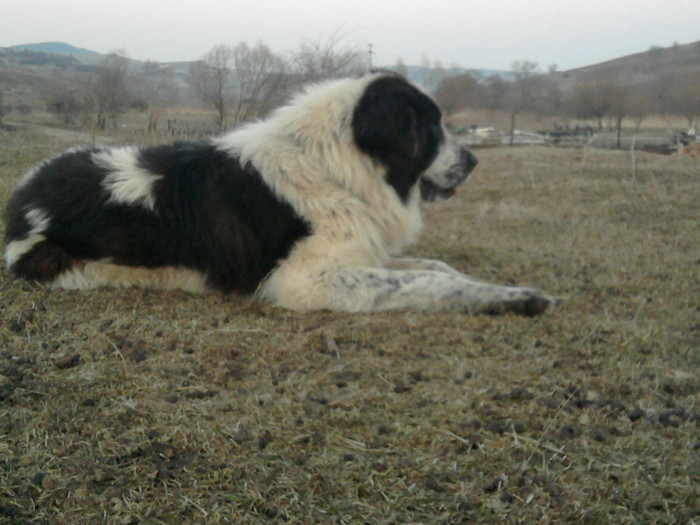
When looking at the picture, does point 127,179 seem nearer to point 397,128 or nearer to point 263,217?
point 263,217

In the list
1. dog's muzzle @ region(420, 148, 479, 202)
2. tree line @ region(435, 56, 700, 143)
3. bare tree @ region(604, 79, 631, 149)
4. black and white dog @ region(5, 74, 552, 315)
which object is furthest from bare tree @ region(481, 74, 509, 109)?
black and white dog @ region(5, 74, 552, 315)

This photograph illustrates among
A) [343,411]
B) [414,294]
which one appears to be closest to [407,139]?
[414,294]

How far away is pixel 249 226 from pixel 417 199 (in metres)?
1.18

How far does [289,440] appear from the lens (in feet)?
6.79

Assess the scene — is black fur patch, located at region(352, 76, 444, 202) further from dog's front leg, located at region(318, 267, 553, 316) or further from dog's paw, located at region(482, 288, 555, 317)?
dog's paw, located at region(482, 288, 555, 317)

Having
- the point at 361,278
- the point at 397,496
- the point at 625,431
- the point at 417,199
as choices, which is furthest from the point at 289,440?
the point at 417,199

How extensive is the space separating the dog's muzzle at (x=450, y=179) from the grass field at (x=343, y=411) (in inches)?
36.7

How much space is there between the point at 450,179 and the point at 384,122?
727 mm

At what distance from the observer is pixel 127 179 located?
380cm

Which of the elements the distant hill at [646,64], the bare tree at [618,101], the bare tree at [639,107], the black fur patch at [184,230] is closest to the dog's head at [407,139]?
the black fur patch at [184,230]

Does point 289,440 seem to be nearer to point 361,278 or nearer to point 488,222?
point 361,278

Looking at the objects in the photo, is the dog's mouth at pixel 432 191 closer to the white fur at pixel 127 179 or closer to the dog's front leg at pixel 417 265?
the dog's front leg at pixel 417 265

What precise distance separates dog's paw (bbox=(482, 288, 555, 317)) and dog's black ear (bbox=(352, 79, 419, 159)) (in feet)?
3.69

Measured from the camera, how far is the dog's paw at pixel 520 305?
11.2 ft
